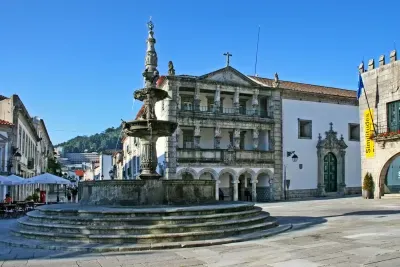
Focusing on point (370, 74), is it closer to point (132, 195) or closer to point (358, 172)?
point (358, 172)

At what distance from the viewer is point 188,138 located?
108 feet

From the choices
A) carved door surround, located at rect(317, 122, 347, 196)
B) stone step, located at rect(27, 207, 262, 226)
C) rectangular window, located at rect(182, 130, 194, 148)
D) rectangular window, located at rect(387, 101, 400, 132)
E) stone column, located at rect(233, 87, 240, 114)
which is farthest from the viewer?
carved door surround, located at rect(317, 122, 347, 196)

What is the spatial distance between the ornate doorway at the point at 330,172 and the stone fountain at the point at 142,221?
2574 centimetres

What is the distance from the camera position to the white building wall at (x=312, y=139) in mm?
35438

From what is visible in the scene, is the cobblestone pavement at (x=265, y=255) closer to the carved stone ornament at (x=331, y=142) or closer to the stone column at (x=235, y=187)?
the stone column at (x=235, y=187)

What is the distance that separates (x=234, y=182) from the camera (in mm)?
32625

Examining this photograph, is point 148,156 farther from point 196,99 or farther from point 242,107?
point 242,107

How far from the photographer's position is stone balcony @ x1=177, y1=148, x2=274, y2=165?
103 ft

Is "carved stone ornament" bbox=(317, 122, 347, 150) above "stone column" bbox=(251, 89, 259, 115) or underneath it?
underneath

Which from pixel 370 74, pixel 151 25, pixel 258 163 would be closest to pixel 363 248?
pixel 151 25

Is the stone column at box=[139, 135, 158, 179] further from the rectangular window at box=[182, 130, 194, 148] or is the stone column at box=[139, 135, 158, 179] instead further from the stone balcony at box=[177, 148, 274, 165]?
the rectangular window at box=[182, 130, 194, 148]

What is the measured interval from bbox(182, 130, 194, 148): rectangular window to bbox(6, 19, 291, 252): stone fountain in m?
18.9

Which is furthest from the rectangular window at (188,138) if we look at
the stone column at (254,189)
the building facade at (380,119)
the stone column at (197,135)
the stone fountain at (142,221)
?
the stone fountain at (142,221)

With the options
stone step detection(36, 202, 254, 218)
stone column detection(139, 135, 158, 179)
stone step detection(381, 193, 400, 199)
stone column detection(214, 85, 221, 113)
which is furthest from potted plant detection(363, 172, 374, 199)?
stone step detection(36, 202, 254, 218)
